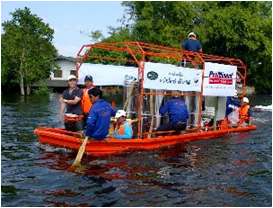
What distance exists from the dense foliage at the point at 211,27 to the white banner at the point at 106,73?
112ft

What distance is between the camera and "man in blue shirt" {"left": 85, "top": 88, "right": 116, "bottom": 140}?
36.1ft

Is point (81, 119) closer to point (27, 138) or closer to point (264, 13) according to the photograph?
point (27, 138)

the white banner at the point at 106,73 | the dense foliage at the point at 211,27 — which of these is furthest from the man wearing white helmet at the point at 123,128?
the dense foliage at the point at 211,27

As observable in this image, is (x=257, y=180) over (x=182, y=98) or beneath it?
beneath

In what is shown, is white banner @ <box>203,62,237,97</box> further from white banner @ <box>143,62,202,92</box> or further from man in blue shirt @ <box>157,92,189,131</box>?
man in blue shirt @ <box>157,92,189,131</box>

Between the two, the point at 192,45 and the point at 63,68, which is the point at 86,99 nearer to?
the point at 192,45

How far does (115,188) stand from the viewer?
30.2 ft

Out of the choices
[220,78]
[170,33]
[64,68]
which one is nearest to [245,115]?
[220,78]

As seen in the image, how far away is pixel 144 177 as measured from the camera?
10.1 metres

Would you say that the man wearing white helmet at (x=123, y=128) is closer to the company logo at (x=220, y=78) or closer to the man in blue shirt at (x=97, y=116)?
the man in blue shirt at (x=97, y=116)

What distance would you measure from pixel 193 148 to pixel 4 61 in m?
35.5

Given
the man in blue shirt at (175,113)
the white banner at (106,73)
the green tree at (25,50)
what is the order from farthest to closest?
the green tree at (25,50) < the white banner at (106,73) < the man in blue shirt at (175,113)

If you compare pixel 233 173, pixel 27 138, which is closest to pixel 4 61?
pixel 27 138

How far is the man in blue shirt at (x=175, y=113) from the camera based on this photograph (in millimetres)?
13449
